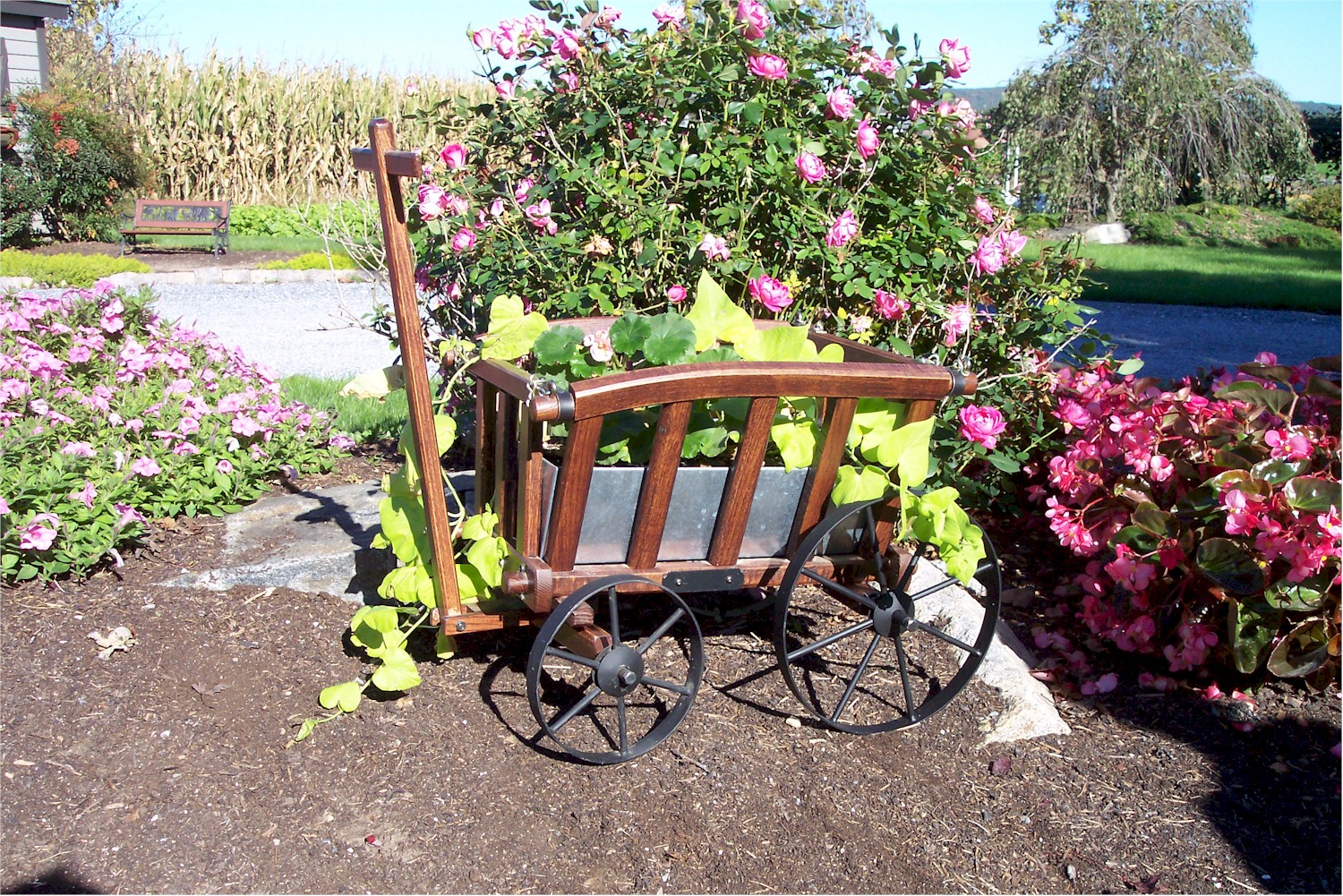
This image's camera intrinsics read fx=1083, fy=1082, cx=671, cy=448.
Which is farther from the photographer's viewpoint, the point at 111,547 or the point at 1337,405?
the point at 111,547

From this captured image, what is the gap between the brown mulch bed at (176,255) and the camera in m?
12.7

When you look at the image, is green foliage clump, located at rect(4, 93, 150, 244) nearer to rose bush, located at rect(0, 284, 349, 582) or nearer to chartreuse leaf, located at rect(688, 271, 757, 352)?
rose bush, located at rect(0, 284, 349, 582)

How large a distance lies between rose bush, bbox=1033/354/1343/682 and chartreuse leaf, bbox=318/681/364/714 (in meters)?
1.86

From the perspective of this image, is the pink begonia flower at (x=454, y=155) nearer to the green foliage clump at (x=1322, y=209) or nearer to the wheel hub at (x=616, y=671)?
the wheel hub at (x=616, y=671)

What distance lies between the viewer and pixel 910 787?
239cm

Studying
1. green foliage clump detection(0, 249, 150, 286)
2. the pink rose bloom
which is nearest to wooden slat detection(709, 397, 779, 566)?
the pink rose bloom

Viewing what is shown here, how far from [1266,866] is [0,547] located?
127 inches

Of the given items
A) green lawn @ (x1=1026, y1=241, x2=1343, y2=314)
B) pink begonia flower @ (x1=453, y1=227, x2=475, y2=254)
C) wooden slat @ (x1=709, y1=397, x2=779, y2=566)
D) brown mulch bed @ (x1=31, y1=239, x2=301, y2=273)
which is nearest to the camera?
wooden slat @ (x1=709, y1=397, x2=779, y2=566)

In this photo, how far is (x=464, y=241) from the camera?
10.8 ft

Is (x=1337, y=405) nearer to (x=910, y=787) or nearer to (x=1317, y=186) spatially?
(x=910, y=787)

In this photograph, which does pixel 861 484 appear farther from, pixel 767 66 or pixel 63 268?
pixel 63 268

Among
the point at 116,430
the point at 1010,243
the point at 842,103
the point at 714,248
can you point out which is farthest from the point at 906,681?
the point at 116,430

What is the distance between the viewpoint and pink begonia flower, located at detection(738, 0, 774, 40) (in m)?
3.24

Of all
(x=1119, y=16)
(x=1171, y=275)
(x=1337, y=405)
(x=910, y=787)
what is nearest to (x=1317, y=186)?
(x=1119, y=16)
